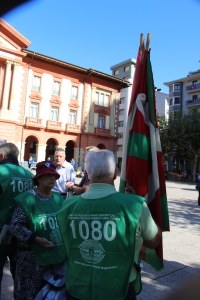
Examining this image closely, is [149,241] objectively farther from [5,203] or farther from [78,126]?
[78,126]

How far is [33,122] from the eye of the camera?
35.9m

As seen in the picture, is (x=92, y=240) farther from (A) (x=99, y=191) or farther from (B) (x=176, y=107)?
(B) (x=176, y=107)

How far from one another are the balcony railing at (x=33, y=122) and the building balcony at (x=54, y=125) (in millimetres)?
985

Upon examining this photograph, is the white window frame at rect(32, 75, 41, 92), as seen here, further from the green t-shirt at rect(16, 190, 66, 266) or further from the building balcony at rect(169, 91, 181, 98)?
the green t-shirt at rect(16, 190, 66, 266)

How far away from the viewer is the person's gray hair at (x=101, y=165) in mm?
2111

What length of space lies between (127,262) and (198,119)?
39.3 meters

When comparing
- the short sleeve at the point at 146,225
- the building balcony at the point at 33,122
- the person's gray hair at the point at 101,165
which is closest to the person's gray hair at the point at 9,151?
the person's gray hair at the point at 101,165

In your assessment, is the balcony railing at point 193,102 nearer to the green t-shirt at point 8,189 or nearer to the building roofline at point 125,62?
the building roofline at point 125,62

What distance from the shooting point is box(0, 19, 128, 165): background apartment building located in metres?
34.4

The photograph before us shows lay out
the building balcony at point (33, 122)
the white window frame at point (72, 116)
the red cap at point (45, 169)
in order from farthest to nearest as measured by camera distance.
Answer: the white window frame at point (72, 116) < the building balcony at point (33, 122) < the red cap at point (45, 169)

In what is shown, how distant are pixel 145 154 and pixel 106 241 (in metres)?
1.01

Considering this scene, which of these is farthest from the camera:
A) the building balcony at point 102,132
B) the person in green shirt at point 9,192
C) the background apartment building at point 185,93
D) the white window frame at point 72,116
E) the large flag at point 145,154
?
the background apartment building at point 185,93

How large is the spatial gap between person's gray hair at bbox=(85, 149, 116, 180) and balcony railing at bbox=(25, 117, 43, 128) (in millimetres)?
34216

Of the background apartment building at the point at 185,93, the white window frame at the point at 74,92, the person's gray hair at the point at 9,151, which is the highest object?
the background apartment building at the point at 185,93
